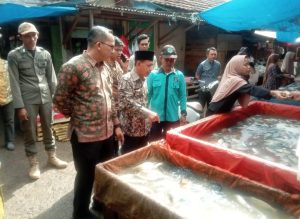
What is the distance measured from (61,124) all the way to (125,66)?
1754mm

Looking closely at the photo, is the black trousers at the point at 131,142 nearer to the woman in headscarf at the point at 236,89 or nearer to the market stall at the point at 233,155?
the market stall at the point at 233,155

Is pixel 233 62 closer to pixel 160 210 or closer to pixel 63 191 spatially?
pixel 160 210

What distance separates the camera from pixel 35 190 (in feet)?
11.8

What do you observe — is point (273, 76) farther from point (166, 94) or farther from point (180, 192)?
point (180, 192)

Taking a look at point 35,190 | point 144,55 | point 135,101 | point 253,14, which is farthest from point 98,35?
point 253,14

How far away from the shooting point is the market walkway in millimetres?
3168

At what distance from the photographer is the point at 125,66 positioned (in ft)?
16.2

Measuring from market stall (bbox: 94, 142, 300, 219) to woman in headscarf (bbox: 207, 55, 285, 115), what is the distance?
54.1 inches

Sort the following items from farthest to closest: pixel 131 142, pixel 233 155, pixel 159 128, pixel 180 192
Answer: pixel 159 128, pixel 131 142, pixel 233 155, pixel 180 192

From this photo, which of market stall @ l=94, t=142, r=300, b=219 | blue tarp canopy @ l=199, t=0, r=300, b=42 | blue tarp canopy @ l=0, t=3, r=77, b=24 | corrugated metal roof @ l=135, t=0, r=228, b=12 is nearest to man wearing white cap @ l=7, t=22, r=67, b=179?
blue tarp canopy @ l=0, t=3, r=77, b=24

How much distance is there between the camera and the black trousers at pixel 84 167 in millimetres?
2760

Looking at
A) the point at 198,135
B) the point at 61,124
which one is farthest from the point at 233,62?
the point at 61,124

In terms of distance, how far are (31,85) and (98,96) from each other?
67.7 inches

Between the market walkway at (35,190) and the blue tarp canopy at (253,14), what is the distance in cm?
329
